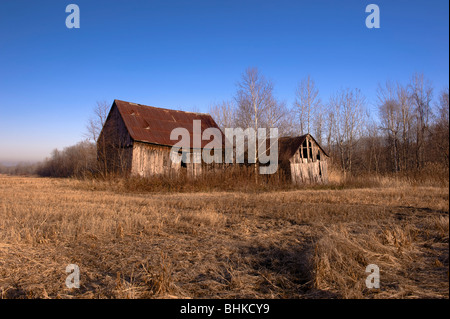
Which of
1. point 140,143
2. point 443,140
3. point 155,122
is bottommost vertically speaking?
point 443,140

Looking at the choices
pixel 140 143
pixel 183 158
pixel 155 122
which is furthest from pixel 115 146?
pixel 183 158

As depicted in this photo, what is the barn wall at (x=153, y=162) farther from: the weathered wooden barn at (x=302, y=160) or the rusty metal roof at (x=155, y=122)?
the weathered wooden barn at (x=302, y=160)

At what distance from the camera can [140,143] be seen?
20844 mm

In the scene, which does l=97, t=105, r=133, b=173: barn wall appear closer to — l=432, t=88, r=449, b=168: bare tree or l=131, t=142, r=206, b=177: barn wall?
l=131, t=142, r=206, b=177: barn wall

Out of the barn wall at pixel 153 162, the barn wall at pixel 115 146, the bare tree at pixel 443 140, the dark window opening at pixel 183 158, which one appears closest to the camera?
the bare tree at pixel 443 140

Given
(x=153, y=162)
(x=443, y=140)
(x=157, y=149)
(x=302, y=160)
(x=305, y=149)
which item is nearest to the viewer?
(x=443, y=140)

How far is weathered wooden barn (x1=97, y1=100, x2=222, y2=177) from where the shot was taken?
20.7 m

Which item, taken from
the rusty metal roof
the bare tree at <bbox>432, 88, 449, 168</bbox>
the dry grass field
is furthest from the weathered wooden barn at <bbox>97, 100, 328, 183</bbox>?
the bare tree at <bbox>432, 88, 449, 168</bbox>

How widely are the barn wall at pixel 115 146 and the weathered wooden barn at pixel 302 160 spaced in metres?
11.8

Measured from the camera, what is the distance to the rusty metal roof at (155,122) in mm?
21391

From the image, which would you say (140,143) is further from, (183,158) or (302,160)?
(302,160)

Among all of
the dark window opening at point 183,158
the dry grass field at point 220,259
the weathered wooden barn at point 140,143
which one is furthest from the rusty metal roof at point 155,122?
the dry grass field at point 220,259

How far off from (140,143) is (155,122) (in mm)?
3217

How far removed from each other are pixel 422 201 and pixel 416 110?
23583 millimetres
